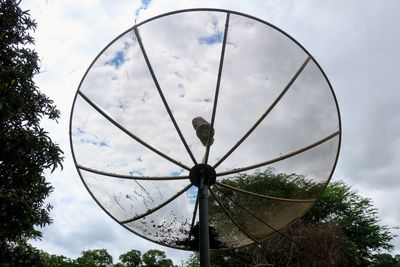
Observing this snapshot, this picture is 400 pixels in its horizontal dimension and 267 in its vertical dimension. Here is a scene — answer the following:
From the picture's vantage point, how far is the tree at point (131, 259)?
3178cm

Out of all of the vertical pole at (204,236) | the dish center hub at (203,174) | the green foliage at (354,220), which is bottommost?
the vertical pole at (204,236)

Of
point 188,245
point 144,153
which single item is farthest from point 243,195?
point 144,153

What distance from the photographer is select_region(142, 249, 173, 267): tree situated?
30.6 meters

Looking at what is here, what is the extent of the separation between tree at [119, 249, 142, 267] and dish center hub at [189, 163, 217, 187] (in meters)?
31.2

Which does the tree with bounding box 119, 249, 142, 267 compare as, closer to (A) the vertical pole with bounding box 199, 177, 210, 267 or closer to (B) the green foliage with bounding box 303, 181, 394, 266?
(B) the green foliage with bounding box 303, 181, 394, 266

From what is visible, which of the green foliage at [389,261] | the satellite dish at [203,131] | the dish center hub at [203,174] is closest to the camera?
the dish center hub at [203,174]

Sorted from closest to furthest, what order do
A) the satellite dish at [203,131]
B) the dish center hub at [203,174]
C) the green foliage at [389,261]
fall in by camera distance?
the dish center hub at [203,174], the satellite dish at [203,131], the green foliage at [389,261]

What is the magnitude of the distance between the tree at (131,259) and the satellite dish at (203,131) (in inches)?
1203

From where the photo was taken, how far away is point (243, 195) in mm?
3502

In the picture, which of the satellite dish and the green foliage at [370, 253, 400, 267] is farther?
the green foliage at [370, 253, 400, 267]

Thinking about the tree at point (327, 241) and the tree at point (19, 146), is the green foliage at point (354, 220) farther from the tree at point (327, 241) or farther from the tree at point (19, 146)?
the tree at point (19, 146)

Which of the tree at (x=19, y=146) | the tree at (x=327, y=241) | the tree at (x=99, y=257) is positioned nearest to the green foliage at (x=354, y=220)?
the tree at (x=327, y=241)

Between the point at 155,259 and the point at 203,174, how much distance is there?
99.8 ft

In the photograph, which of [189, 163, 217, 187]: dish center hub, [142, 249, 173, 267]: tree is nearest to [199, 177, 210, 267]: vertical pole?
[189, 163, 217, 187]: dish center hub
